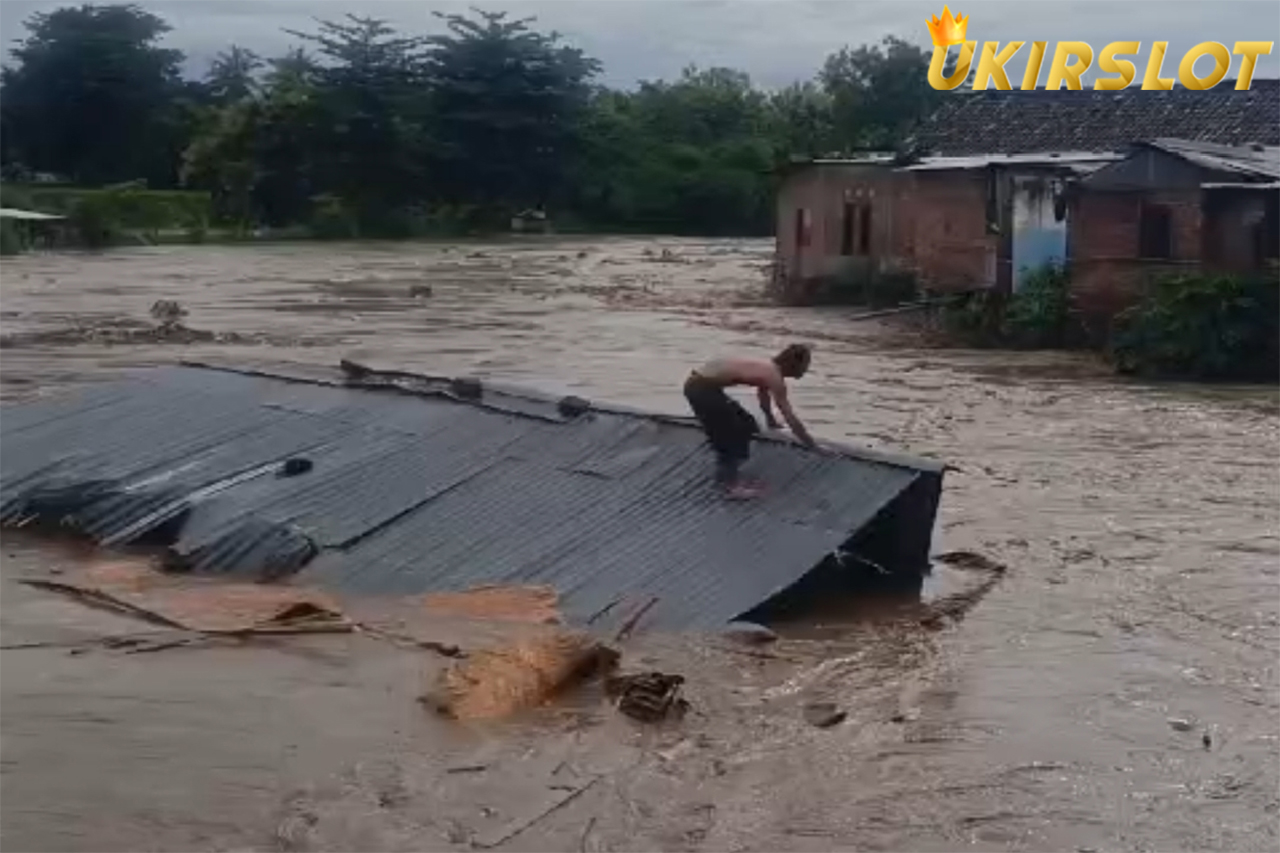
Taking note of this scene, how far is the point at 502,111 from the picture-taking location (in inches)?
2456

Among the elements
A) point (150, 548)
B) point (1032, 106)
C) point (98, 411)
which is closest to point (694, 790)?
point (150, 548)

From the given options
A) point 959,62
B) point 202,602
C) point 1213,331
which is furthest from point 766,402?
point 959,62

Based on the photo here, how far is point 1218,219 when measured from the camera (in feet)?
85.3

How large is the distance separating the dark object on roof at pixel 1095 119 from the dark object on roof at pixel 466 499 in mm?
24863

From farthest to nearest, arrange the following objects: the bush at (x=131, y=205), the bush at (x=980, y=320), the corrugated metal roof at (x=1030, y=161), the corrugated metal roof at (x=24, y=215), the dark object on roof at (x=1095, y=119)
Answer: the bush at (x=131, y=205)
the corrugated metal roof at (x=24, y=215)
the dark object on roof at (x=1095, y=119)
the corrugated metal roof at (x=1030, y=161)
the bush at (x=980, y=320)

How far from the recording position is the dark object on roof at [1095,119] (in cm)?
3566

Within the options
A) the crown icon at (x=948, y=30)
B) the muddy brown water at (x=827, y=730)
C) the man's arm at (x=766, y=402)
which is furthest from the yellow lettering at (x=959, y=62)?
the man's arm at (x=766, y=402)

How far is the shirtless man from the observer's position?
11.2 m

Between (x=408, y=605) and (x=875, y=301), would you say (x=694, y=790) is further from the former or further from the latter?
(x=875, y=301)

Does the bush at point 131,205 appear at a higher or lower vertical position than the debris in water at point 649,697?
higher

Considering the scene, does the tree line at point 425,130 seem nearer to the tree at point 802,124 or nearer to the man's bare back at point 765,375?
the tree at point 802,124

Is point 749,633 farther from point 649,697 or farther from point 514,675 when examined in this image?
point 514,675

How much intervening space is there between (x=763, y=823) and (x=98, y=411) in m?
9.01

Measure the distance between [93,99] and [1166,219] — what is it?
49677mm
